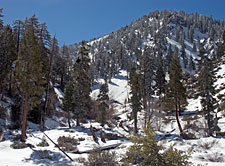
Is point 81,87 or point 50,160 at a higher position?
point 81,87

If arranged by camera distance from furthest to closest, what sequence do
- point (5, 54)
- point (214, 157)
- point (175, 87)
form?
point (5, 54), point (175, 87), point (214, 157)

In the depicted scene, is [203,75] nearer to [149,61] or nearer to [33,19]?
[149,61]

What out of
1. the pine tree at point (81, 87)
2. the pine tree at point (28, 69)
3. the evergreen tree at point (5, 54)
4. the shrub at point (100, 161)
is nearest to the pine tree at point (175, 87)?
the pine tree at point (81, 87)

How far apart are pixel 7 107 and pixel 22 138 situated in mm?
13478

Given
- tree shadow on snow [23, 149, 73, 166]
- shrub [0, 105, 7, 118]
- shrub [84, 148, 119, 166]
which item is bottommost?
tree shadow on snow [23, 149, 73, 166]

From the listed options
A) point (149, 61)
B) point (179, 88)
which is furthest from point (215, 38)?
point (179, 88)

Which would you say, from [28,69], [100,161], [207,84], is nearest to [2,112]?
[28,69]

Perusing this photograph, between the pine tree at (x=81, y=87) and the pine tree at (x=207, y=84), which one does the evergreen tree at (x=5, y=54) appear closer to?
→ the pine tree at (x=81, y=87)

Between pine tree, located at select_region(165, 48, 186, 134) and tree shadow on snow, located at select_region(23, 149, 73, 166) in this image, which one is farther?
pine tree, located at select_region(165, 48, 186, 134)

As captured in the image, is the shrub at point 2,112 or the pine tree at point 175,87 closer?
the shrub at point 2,112

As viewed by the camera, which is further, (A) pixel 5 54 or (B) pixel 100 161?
(A) pixel 5 54

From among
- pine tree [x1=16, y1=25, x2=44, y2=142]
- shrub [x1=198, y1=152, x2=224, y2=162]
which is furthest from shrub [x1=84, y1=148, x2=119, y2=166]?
pine tree [x1=16, y1=25, x2=44, y2=142]

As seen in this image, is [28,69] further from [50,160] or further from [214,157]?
[214,157]

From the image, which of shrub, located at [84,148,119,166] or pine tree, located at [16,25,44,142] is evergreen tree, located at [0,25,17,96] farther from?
shrub, located at [84,148,119,166]
